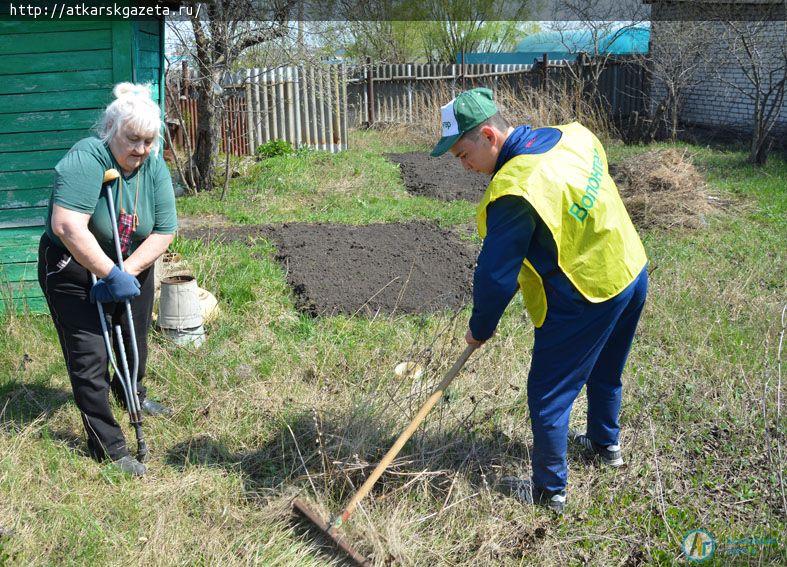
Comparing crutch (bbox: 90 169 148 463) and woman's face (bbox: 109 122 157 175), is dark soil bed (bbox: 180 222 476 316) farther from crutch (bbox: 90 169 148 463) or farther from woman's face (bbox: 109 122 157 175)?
woman's face (bbox: 109 122 157 175)

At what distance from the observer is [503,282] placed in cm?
293

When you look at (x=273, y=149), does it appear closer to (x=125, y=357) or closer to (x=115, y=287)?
(x=125, y=357)

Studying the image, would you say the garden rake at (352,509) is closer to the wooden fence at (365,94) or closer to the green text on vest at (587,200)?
the green text on vest at (587,200)

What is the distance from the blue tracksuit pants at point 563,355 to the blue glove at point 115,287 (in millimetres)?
1933

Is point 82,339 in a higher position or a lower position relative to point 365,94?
lower

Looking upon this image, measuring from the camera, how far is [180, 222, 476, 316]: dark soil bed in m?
5.98

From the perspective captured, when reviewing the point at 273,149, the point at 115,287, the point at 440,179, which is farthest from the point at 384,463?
the point at 273,149

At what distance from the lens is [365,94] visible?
17.8 meters

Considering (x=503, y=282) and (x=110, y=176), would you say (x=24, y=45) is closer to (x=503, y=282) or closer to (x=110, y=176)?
(x=110, y=176)

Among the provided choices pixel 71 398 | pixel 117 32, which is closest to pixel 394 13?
pixel 117 32

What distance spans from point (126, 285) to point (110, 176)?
52 centimetres

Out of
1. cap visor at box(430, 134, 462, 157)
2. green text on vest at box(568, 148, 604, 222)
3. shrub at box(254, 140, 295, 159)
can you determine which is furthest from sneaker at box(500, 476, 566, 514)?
shrub at box(254, 140, 295, 159)

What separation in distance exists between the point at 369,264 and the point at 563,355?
3.82 m

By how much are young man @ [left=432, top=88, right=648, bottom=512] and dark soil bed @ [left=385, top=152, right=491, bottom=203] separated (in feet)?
22.6
